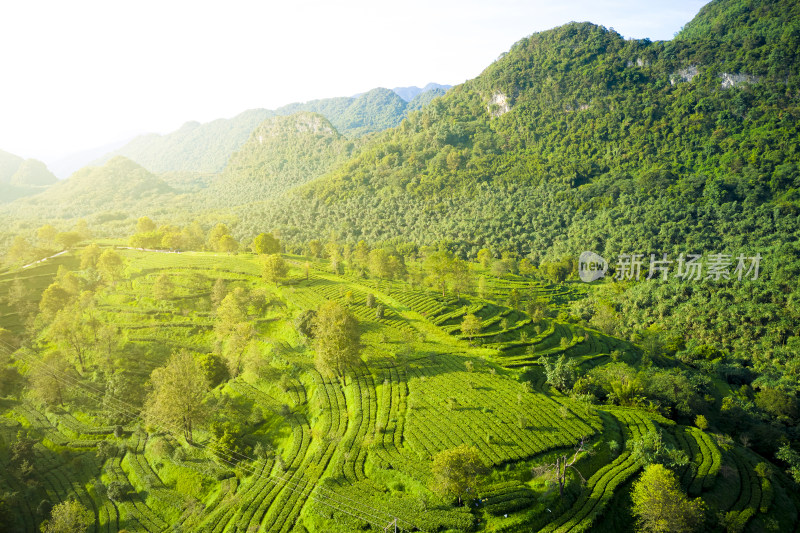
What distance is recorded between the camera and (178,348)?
236 ft

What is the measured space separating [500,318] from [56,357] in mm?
78912

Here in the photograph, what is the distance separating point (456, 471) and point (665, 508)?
18.5m

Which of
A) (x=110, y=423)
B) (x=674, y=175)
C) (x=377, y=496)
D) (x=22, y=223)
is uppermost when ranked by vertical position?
(x=674, y=175)

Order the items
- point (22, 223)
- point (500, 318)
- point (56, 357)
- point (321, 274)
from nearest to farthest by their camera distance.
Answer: point (56, 357) < point (500, 318) < point (321, 274) < point (22, 223)

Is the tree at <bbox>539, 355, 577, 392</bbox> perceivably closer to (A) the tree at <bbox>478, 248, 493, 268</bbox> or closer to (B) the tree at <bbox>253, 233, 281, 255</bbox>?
(B) the tree at <bbox>253, 233, 281, 255</bbox>

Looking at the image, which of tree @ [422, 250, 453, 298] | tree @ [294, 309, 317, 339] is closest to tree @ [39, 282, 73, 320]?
tree @ [294, 309, 317, 339]

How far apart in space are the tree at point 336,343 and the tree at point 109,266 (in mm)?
68000

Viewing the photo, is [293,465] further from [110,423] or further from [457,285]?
[457,285]

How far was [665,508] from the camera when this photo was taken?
112ft

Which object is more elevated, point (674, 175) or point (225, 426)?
point (674, 175)

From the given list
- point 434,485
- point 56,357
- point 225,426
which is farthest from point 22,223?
point 434,485

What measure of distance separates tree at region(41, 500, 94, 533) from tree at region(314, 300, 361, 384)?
2906 centimetres

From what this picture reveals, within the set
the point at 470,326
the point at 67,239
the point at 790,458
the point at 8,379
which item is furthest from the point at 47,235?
the point at 790,458

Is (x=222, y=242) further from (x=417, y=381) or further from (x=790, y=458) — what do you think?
(x=790, y=458)
